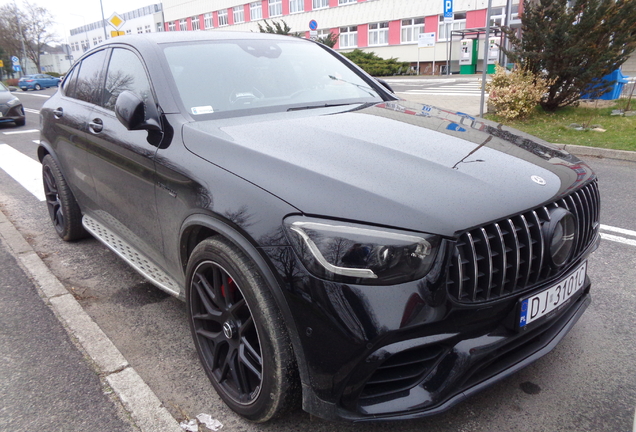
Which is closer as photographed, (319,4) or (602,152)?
(602,152)

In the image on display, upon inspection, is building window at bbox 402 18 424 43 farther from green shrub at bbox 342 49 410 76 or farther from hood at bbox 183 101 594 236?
hood at bbox 183 101 594 236

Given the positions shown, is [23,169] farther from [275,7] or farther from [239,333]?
[275,7]

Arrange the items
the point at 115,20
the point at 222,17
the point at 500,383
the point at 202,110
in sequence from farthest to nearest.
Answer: the point at 222,17, the point at 115,20, the point at 202,110, the point at 500,383

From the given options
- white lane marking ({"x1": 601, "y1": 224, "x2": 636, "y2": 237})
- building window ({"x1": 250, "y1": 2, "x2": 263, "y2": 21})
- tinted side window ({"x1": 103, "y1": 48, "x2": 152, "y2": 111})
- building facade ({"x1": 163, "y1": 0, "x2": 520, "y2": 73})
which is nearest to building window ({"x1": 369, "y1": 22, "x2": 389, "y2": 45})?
building facade ({"x1": 163, "y1": 0, "x2": 520, "y2": 73})

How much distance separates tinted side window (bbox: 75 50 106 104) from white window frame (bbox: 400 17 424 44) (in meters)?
35.7

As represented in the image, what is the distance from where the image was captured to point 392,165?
6.48 feet

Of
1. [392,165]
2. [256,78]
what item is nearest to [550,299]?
[392,165]

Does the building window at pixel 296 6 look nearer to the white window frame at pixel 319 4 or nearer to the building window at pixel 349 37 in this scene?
the white window frame at pixel 319 4

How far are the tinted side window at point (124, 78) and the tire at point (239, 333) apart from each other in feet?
Result: 3.81

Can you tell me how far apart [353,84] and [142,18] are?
73.5 metres

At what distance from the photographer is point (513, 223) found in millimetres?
1799

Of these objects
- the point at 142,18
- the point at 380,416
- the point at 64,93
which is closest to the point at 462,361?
the point at 380,416

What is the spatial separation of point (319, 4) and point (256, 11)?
29.4 feet

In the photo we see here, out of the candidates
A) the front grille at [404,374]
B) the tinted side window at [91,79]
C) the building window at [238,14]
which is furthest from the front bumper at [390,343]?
the building window at [238,14]
